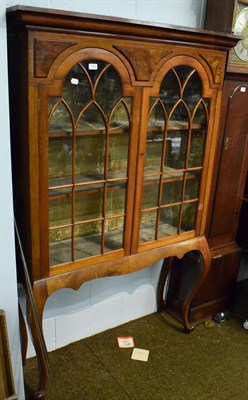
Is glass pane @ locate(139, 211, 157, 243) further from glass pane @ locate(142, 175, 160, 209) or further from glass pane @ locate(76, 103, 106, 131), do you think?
glass pane @ locate(76, 103, 106, 131)

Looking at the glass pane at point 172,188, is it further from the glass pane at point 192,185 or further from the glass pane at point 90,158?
the glass pane at point 90,158

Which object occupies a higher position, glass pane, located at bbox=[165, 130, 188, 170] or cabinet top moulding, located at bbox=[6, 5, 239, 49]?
cabinet top moulding, located at bbox=[6, 5, 239, 49]

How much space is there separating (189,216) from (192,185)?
159 mm

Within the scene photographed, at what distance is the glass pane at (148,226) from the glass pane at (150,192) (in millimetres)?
42

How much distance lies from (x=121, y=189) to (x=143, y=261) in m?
0.37

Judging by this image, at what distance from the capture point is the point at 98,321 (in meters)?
2.19

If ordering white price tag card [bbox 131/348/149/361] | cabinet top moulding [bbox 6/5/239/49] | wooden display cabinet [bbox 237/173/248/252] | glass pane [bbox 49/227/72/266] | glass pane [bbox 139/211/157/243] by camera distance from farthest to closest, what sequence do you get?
wooden display cabinet [bbox 237/173/248/252] < white price tag card [bbox 131/348/149/361] < glass pane [bbox 139/211/157/243] < glass pane [bbox 49/227/72/266] < cabinet top moulding [bbox 6/5/239/49]

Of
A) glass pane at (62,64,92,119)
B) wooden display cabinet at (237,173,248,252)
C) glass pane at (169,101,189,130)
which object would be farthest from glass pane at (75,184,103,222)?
wooden display cabinet at (237,173,248,252)

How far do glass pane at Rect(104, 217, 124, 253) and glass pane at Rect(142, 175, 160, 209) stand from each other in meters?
0.14

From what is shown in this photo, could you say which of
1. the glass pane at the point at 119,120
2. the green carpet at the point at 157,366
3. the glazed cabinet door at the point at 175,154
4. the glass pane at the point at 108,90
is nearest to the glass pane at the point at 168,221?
the glazed cabinet door at the point at 175,154

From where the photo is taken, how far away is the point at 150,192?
1.75 metres

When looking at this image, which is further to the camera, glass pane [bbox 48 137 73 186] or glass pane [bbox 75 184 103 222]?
glass pane [bbox 75 184 103 222]

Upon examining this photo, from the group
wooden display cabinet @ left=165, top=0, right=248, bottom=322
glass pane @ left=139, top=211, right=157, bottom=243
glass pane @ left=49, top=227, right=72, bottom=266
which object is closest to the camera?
glass pane @ left=49, top=227, right=72, bottom=266

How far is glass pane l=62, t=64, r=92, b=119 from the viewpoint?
4.46 ft
